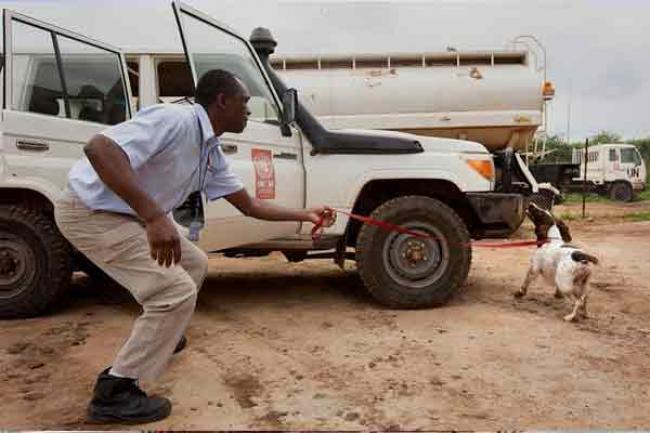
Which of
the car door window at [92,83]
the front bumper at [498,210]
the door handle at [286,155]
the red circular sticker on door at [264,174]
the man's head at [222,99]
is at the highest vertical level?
the car door window at [92,83]

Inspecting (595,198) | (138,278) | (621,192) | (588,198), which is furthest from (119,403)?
(621,192)

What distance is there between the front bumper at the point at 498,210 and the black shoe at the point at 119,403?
3.12 m

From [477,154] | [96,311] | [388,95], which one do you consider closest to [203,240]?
[96,311]

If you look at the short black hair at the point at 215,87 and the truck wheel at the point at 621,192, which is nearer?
the short black hair at the point at 215,87

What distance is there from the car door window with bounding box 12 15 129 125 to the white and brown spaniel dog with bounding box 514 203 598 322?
349cm

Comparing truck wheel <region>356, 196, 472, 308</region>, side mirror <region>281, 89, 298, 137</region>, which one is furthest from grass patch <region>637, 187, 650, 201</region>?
side mirror <region>281, 89, 298, 137</region>

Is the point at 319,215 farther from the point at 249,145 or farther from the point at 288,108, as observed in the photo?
the point at 288,108

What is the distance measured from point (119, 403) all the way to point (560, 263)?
3.36 m

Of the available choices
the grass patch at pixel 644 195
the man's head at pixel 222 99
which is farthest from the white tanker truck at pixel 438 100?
the grass patch at pixel 644 195

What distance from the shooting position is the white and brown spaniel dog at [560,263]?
4.71m

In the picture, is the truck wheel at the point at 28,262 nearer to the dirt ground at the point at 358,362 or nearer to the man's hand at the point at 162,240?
the dirt ground at the point at 358,362

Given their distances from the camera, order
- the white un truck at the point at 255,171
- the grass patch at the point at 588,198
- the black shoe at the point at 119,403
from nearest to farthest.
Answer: the black shoe at the point at 119,403
the white un truck at the point at 255,171
the grass patch at the point at 588,198

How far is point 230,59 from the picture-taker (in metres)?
4.99

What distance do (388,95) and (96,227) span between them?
6.43 m
